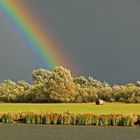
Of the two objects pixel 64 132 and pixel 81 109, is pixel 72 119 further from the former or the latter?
pixel 81 109

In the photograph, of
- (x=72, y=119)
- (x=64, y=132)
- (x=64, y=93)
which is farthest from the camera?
(x=64, y=93)

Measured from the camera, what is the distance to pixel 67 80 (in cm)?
14712

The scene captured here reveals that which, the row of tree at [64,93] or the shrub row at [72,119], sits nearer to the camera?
the shrub row at [72,119]

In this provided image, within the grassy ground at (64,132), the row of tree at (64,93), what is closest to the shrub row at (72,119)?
the grassy ground at (64,132)

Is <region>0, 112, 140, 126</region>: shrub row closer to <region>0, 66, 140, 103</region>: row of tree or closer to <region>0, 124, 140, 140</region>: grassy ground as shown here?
<region>0, 124, 140, 140</region>: grassy ground

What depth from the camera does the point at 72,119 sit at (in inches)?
2827

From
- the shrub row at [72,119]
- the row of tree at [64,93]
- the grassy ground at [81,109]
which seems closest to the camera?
the shrub row at [72,119]

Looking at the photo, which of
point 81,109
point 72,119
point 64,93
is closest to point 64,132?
point 72,119

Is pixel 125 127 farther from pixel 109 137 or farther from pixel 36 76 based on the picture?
pixel 36 76

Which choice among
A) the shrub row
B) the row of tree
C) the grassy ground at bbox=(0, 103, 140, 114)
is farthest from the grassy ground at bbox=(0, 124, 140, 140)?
the row of tree

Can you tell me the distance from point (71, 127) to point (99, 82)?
108565 millimetres

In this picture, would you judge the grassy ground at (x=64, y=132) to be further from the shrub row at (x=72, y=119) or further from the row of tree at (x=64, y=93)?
the row of tree at (x=64, y=93)

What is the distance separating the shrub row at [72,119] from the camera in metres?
70.2

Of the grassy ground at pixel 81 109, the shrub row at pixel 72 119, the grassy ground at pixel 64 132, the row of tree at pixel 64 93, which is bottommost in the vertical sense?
the grassy ground at pixel 64 132
